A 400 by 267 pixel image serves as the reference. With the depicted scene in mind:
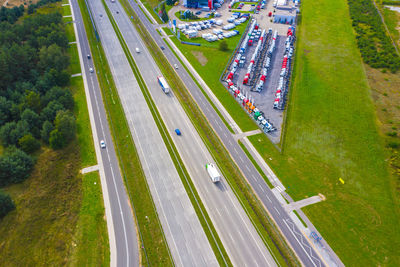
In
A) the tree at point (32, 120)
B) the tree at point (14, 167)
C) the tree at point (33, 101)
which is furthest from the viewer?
the tree at point (33, 101)

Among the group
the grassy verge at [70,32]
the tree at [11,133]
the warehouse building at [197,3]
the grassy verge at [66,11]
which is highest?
the warehouse building at [197,3]

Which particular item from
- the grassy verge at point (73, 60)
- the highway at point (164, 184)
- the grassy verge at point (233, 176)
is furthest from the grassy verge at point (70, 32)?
the grassy verge at point (233, 176)

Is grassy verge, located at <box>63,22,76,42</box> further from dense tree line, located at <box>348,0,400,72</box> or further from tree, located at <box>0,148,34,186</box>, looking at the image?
dense tree line, located at <box>348,0,400,72</box>

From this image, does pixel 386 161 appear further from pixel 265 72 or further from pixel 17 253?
pixel 17 253

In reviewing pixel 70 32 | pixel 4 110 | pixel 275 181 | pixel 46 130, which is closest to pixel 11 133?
pixel 46 130

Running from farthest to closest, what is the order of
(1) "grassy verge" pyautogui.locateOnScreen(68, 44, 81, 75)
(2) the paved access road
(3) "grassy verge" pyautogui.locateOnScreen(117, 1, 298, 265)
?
(1) "grassy verge" pyautogui.locateOnScreen(68, 44, 81, 75) → (3) "grassy verge" pyautogui.locateOnScreen(117, 1, 298, 265) → (2) the paved access road

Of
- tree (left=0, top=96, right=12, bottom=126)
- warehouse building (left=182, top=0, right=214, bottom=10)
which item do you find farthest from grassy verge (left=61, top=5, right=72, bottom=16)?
tree (left=0, top=96, right=12, bottom=126)

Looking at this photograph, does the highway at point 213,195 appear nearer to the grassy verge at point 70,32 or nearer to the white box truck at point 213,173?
the white box truck at point 213,173

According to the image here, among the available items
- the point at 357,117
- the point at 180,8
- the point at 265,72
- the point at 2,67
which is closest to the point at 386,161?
the point at 357,117
